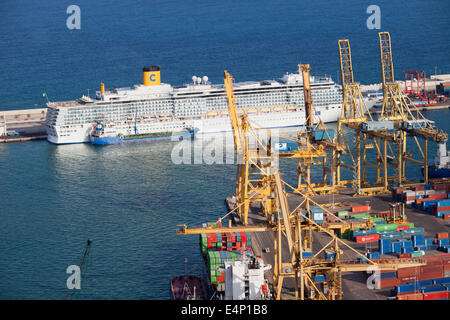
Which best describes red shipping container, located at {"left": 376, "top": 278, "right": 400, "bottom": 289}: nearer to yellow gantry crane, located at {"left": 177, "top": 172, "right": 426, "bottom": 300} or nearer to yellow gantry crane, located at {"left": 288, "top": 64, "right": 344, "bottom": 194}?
yellow gantry crane, located at {"left": 177, "top": 172, "right": 426, "bottom": 300}

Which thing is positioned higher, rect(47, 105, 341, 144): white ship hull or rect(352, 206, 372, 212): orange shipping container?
rect(47, 105, 341, 144): white ship hull

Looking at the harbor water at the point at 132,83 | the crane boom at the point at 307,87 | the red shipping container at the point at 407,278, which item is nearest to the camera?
the red shipping container at the point at 407,278

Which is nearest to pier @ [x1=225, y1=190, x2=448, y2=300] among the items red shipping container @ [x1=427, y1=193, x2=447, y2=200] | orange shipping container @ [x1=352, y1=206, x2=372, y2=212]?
orange shipping container @ [x1=352, y1=206, x2=372, y2=212]

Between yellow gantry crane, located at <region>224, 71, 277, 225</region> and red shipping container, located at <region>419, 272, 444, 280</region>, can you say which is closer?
red shipping container, located at <region>419, 272, 444, 280</region>

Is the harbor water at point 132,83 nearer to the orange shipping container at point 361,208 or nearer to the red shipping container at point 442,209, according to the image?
the orange shipping container at point 361,208

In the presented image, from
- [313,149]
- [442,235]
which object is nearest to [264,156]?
[313,149]

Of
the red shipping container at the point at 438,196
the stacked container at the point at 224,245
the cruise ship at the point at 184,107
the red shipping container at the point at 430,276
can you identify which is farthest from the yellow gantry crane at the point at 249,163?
the cruise ship at the point at 184,107
